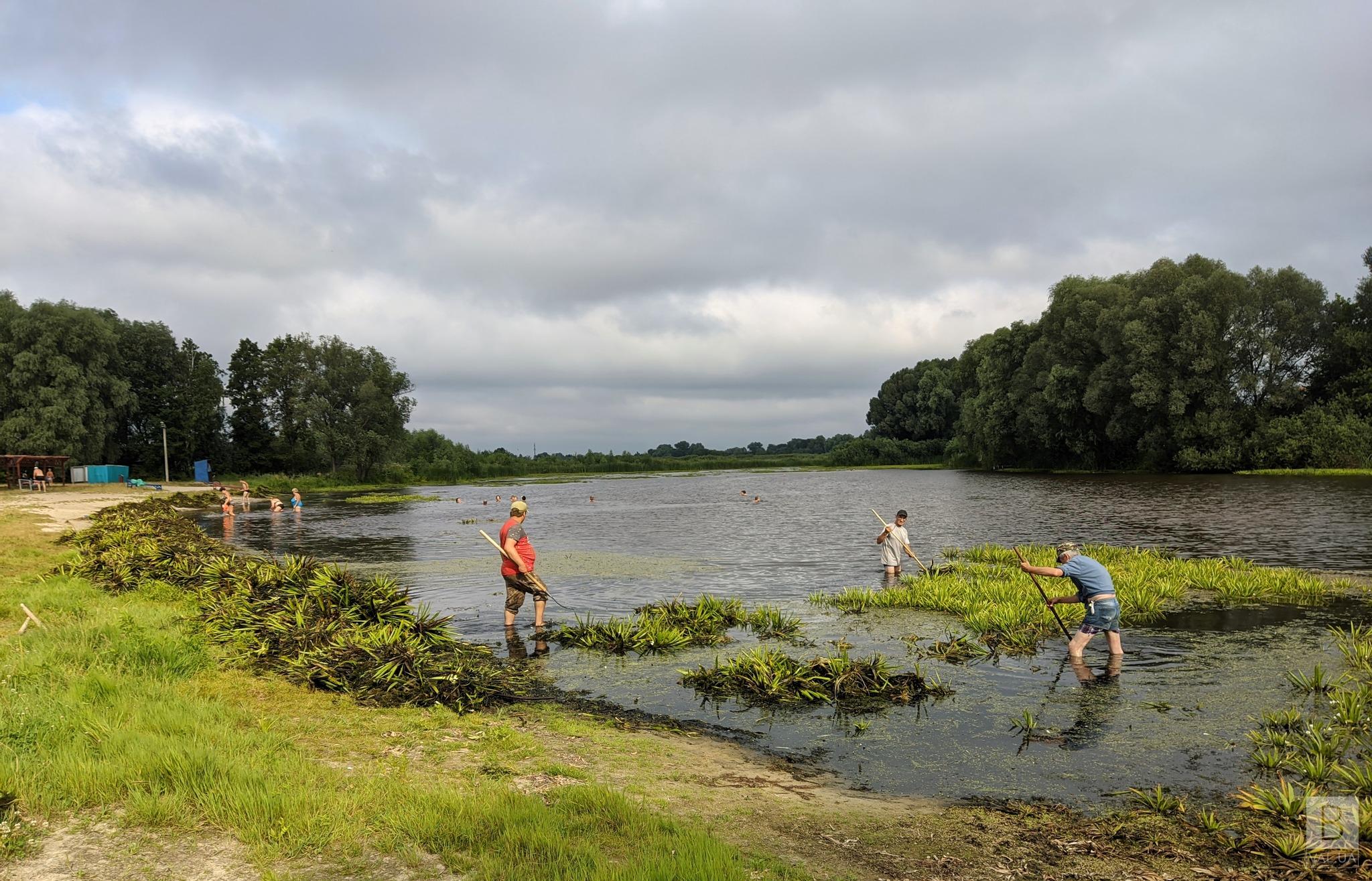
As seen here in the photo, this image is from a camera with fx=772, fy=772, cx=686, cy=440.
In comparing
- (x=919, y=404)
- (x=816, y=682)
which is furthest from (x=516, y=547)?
(x=919, y=404)

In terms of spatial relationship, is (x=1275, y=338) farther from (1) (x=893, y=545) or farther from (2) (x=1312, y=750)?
(2) (x=1312, y=750)

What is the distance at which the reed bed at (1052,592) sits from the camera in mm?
16500

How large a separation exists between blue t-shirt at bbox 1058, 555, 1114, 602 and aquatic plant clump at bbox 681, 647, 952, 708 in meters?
3.32

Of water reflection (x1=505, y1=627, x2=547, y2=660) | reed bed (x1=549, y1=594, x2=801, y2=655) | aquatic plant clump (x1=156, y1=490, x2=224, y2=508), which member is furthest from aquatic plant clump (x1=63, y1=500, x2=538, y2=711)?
aquatic plant clump (x1=156, y1=490, x2=224, y2=508)

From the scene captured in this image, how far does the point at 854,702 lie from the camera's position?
12.0m

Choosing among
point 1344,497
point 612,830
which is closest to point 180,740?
point 612,830

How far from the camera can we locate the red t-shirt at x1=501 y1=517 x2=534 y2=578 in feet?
53.7

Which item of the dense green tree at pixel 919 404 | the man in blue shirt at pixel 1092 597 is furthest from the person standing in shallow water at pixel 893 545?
the dense green tree at pixel 919 404

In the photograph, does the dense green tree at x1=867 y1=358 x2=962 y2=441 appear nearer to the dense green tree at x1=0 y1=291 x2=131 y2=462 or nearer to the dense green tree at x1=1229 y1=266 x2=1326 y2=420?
the dense green tree at x1=1229 y1=266 x2=1326 y2=420

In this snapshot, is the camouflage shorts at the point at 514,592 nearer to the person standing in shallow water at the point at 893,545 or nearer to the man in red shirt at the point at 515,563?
the man in red shirt at the point at 515,563

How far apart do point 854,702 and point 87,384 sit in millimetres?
90901

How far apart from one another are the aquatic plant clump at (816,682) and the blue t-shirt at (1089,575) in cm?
332

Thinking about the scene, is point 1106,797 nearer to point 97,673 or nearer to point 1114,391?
point 97,673

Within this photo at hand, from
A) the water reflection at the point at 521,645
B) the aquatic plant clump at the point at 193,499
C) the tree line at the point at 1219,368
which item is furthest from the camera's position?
the tree line at the point at 1219,368
